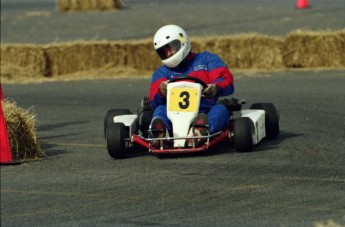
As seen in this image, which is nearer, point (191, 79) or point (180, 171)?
point (180, 171)

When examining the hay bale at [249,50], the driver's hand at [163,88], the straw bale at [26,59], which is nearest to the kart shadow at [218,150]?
the driver's hand at [163,88]

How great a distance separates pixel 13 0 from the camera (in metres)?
42.8

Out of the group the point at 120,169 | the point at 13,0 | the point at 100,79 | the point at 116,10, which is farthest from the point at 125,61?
the point at 13,0

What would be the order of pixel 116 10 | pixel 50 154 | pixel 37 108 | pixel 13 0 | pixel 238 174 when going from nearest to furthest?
pixel 238 174
pixel 50 154
pixel 37 108
pixel 116 10
pixel 13 0

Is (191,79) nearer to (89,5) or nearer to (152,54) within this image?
(152,54)

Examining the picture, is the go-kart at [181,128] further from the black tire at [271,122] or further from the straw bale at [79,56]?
the straw bale at [79,56]

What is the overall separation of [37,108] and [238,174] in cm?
612

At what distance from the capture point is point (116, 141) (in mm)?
10641

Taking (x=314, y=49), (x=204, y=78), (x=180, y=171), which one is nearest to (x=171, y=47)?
(x=204, y=78)

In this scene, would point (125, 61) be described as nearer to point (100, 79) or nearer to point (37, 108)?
point (100, 79)

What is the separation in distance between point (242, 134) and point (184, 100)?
70 cm

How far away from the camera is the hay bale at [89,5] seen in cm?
Result: 3269

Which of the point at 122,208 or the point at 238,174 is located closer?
the point at 122,208

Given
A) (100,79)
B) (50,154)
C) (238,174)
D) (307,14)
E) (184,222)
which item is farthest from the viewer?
(307,14)
